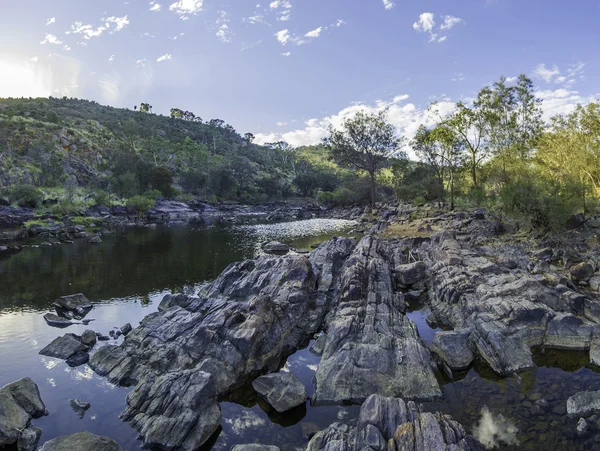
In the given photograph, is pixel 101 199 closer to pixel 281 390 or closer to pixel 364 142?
pixel 364 142

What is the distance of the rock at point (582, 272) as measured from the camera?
23234 mm

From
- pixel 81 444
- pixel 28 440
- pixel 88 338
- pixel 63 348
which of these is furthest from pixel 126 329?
pixel 81 444

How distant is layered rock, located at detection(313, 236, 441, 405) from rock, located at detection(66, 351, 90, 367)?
1173 centimetres

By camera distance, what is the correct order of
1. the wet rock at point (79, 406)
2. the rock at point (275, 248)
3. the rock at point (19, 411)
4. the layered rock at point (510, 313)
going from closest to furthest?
the rock at point (19, 411)
the wet rock at point (79, 406)
the layered rock at point (510, 313)
the rock at point (275, 248)

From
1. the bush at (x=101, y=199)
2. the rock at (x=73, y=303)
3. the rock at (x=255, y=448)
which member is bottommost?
the rock at (x=255, y=448)

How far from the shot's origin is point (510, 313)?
1744cm

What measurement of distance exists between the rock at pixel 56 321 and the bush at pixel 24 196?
201 feet

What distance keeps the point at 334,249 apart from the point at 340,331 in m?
15.9

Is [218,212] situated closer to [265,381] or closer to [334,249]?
[334,249]

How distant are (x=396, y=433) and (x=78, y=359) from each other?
15.6 m

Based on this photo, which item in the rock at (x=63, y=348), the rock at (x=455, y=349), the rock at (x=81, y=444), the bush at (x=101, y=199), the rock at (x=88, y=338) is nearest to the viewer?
the rock at (x=81, y=444)

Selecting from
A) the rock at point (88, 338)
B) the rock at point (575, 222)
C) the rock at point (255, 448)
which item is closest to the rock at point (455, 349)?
the rock at point (255, 448)

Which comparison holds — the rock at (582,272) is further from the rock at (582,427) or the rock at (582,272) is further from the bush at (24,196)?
the bush at (24,196)

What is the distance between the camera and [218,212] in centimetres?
11362
